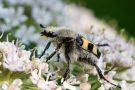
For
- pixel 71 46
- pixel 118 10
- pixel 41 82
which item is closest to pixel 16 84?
pixel 41 82

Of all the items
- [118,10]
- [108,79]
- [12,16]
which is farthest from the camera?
[118,10]

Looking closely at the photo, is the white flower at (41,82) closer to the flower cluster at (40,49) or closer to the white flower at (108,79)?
the flower cluster at (40,49)

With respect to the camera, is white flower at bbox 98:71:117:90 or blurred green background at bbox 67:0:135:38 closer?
white flower at bbox 98:71:117:90

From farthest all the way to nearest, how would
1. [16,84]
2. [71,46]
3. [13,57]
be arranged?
1. [71,46]
2. [13,57]
3. [16,84]

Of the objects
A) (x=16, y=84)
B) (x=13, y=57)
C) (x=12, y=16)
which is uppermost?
(x=12, y=16)

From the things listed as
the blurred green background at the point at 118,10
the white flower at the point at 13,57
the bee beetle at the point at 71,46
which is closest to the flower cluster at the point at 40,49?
the white flower at the point at 13,57

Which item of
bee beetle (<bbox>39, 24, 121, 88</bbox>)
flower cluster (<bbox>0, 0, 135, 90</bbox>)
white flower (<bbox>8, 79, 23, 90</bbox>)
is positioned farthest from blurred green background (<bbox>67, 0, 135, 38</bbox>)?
white flower (<bbox>8, 79, 23, 90</bbox>)

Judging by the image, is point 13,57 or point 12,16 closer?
point 13,57

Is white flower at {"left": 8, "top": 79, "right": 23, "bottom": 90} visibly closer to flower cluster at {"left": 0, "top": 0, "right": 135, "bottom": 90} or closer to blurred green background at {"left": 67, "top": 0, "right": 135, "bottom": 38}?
flower cluster at {"left": 0, "top": 0, "right": 135, "bottom": 90}

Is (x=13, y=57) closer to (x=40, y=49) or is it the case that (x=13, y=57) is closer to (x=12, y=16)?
(x=40, y=49)

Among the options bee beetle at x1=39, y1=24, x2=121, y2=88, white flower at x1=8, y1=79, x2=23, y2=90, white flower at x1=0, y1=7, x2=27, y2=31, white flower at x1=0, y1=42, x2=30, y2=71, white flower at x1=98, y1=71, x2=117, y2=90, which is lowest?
white flower at x1=8, y1=79, x2=23, y2=90
